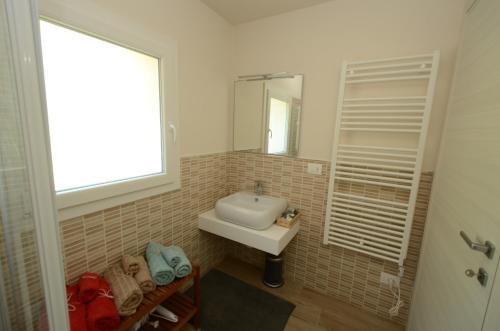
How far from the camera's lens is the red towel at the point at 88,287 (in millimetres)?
1052

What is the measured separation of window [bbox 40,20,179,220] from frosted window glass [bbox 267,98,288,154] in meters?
0.86

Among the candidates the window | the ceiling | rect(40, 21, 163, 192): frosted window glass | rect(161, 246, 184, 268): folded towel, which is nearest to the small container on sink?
rect(161, 246, 184, 268): folded towel

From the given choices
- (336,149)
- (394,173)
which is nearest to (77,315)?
(336,149)

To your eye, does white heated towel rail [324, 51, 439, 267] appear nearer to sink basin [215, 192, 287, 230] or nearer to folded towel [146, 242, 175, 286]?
sink basin [215, 192, 287, 230]

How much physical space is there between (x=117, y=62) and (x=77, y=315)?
52.0 inches

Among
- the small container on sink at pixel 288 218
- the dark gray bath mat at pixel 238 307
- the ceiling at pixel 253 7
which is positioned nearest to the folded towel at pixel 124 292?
the dark gray bath mat at pixel 238 307

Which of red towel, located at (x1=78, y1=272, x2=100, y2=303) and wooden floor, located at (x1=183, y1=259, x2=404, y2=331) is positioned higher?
red towel, located at (x1=78, y1=272, x2=100, y2=303)

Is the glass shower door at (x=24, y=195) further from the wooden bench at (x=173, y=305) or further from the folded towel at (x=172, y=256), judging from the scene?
the folded towel at (x=172, y=256)

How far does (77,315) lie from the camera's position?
96 cm

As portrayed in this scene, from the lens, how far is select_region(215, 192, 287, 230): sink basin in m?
1.61

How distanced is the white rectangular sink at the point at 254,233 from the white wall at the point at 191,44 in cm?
62

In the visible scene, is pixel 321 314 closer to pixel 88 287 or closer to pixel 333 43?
pixel 88 287

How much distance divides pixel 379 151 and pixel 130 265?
5.86 feet

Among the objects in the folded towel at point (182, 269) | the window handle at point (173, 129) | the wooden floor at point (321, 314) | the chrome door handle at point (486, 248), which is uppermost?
the window handle at point (173, 129)
